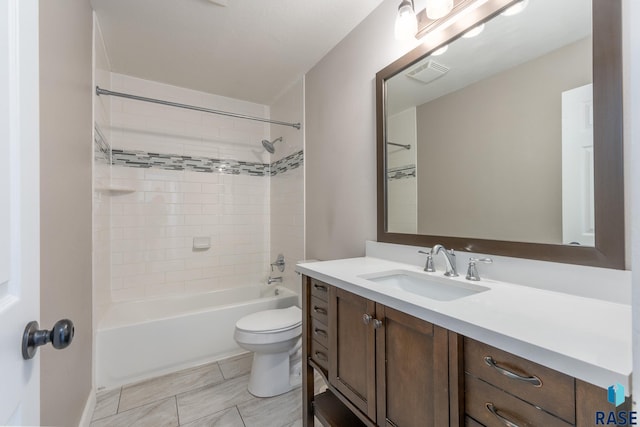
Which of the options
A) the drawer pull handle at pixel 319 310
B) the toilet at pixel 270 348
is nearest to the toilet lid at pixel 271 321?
the toilet at pixel 270 348

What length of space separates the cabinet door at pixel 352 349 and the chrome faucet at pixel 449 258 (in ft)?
1.40

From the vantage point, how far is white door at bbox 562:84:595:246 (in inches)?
35.4

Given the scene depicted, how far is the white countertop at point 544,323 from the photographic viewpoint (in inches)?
20.6

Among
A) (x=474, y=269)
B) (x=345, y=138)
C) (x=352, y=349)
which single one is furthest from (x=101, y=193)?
(x=474, y=269)

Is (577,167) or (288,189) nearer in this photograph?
(577,167)

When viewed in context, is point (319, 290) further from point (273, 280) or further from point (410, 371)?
point (273, 280)

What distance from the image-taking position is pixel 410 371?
2.92 ft

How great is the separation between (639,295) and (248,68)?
8.80ft

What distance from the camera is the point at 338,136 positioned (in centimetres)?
208

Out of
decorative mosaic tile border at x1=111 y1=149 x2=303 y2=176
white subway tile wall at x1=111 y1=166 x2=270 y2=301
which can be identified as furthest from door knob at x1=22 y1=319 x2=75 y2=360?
white subway tile wall at x1=111 y1=166 x2=270 y2=301

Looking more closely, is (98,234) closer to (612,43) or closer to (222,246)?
(222,246)

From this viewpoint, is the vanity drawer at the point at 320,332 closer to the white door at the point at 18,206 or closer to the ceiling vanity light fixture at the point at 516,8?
Result: the white door at the point at 18,206

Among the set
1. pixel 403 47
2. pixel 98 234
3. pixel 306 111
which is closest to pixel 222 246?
pixel 98 234

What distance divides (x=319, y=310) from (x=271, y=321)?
658 millimetres
